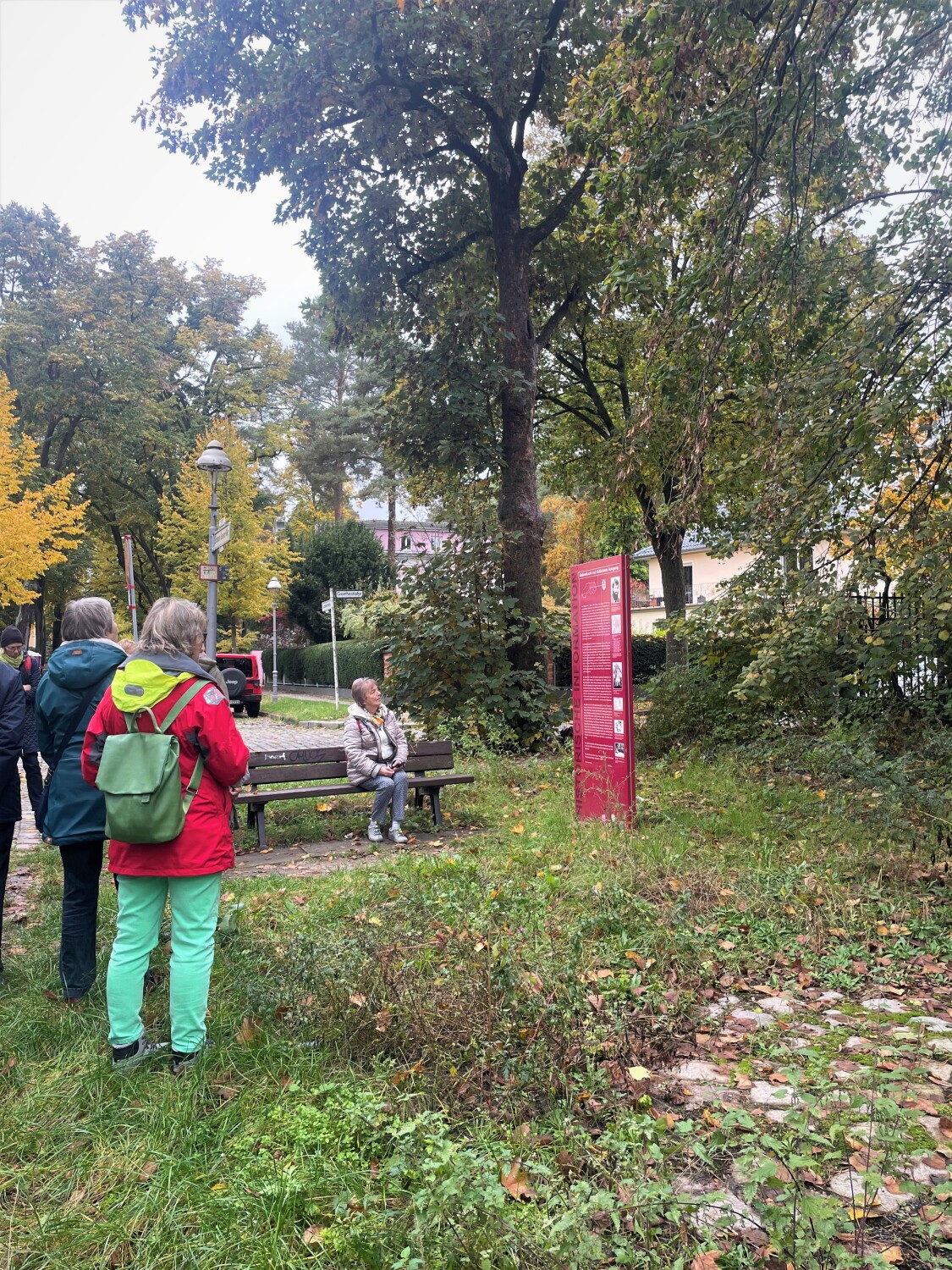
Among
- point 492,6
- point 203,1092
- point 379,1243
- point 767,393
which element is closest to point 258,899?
point 203,1092

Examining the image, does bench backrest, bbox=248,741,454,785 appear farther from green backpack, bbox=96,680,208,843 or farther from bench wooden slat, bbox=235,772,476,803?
green backpack, bbox=96,680,208,843

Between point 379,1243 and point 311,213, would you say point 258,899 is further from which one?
point 311,213

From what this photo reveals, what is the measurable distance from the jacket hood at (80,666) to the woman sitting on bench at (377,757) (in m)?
3.58

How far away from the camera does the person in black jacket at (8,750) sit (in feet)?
15.4

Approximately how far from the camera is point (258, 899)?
18.6 ft

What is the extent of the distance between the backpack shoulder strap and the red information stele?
4.25 metres

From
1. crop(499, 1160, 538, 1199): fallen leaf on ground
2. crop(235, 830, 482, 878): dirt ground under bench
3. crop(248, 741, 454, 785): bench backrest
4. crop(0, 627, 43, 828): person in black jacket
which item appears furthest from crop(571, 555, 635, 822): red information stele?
crop(0, 627, 43, 828): person in black jacket

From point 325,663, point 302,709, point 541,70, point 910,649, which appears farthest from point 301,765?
point 325,663

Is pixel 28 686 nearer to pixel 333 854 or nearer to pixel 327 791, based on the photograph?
pixel 327 791

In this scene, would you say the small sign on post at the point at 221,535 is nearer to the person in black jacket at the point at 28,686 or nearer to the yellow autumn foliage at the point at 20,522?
the person in black jacket at the point at 28,686

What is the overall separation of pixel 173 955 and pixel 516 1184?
5.40ft

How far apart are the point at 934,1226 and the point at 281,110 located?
47.2ft

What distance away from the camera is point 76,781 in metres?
4.18

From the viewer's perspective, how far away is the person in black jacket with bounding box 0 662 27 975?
470 cm
